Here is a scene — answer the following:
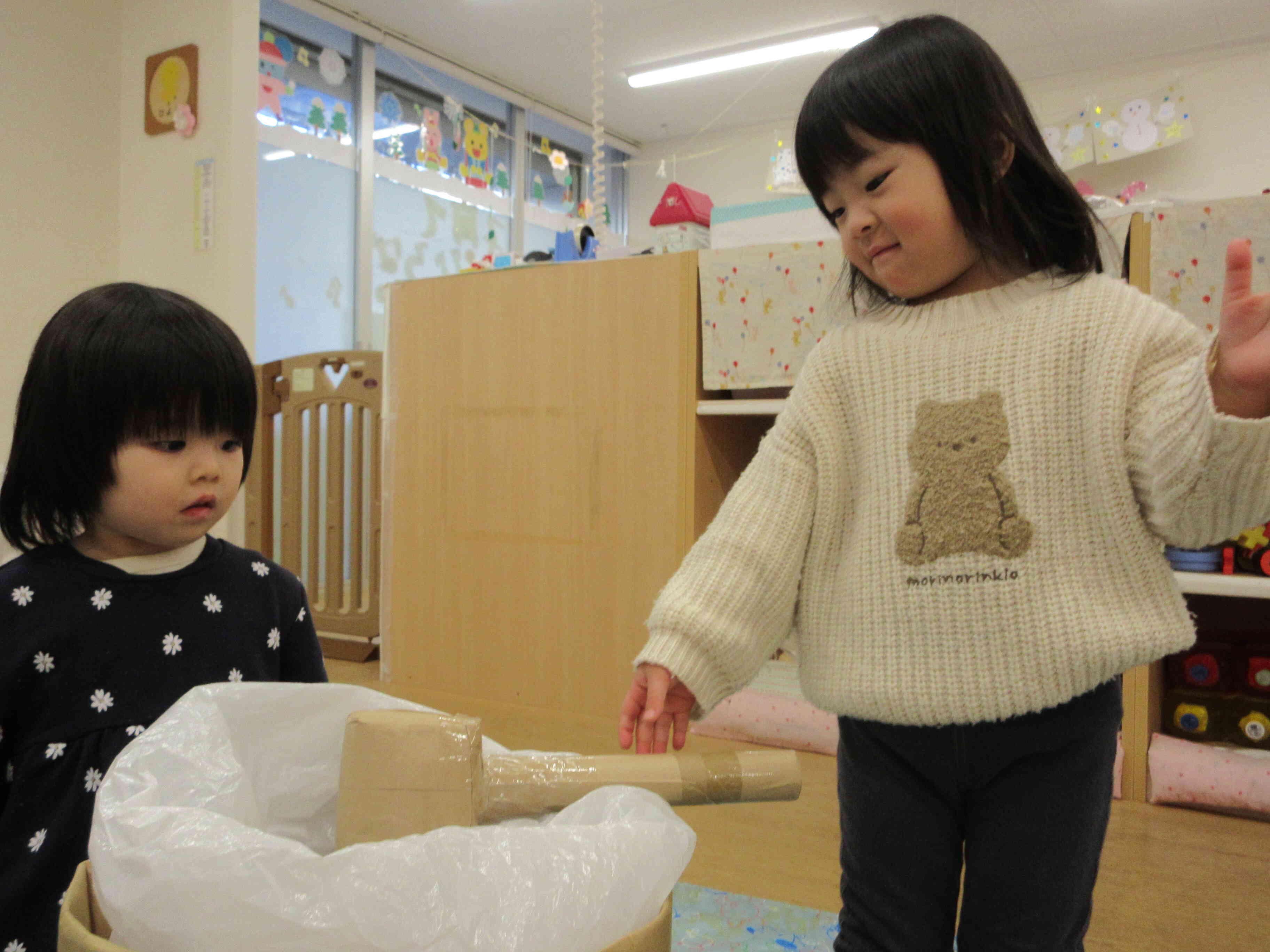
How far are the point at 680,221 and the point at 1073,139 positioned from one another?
3648 millimetres

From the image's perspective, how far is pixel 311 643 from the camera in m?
0.95

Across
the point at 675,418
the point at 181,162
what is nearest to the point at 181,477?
the point at 675,418

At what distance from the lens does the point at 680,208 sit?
2180mm

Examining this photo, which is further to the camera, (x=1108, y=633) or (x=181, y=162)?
(x=181, y=162)

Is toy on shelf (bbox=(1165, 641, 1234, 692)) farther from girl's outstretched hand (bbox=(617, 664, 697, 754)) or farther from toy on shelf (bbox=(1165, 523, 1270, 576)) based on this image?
girl's outstretched hand (bbox=(617, 664, 697, 754))

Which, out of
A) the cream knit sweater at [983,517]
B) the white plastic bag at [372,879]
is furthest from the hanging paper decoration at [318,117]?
the white plastic bag at [372,879]

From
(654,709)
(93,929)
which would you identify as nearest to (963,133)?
(654,709)

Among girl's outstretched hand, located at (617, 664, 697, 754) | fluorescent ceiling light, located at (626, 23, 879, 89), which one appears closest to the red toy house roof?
girl's outstretched hand, located at (617, 664, 697, 754)

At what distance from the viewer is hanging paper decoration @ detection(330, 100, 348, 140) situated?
180 inches

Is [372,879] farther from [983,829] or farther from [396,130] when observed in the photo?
[396,130]

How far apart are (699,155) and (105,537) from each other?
5.94 meters

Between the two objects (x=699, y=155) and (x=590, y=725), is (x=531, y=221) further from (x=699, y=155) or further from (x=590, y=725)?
(x=590, y=725)

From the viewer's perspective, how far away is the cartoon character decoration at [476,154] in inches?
209

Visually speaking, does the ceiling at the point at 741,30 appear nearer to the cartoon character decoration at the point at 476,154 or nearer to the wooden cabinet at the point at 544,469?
the cartoon character decoration at the point at 476,154
